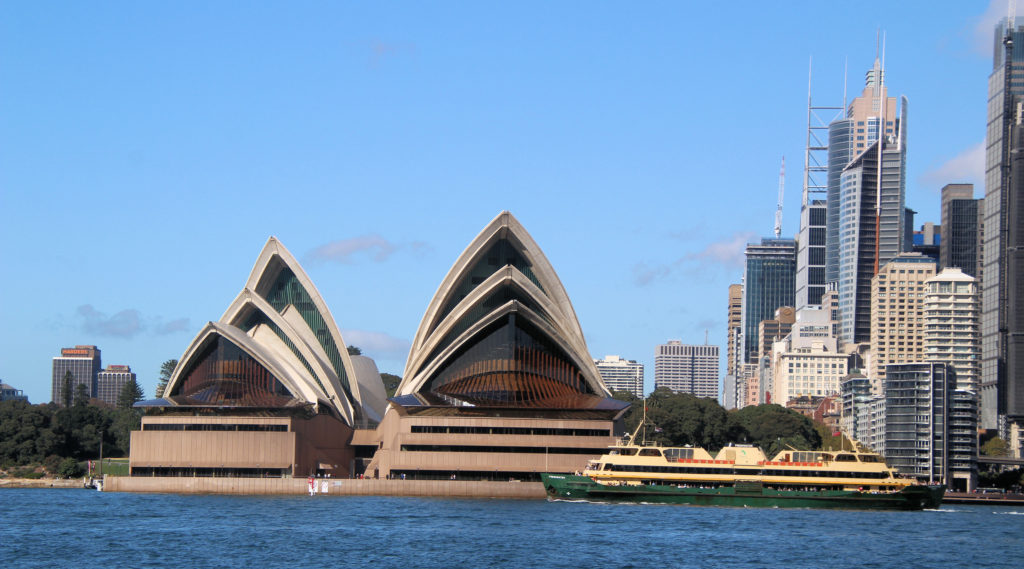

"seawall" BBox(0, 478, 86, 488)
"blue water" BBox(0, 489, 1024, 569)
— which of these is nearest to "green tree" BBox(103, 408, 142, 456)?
"seawall" BBox(0, 478, 86, 488)

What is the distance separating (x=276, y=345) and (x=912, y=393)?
5942 cm

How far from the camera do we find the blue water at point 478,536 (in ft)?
189

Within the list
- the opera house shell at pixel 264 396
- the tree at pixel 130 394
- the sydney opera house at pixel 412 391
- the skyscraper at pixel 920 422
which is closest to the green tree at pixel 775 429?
the skyscraper at pixel 920 422

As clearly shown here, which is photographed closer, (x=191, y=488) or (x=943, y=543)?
(x=943, y=543)

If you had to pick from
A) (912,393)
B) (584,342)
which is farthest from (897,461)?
(584,342)

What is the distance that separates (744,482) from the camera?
90.7 m

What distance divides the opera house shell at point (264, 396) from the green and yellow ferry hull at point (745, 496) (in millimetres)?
27472

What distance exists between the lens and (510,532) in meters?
68.2

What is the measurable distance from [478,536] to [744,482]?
2976cm

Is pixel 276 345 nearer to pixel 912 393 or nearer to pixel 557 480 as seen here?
pixel 557 480

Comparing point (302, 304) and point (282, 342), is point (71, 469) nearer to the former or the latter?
point (282, 342)

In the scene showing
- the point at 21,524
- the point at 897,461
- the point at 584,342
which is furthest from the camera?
the point at 897,461

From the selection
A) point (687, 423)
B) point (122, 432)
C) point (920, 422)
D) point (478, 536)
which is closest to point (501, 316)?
point (687, 423)

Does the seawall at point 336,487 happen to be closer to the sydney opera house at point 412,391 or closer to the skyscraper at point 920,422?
the sydney opera house at point 412,391
